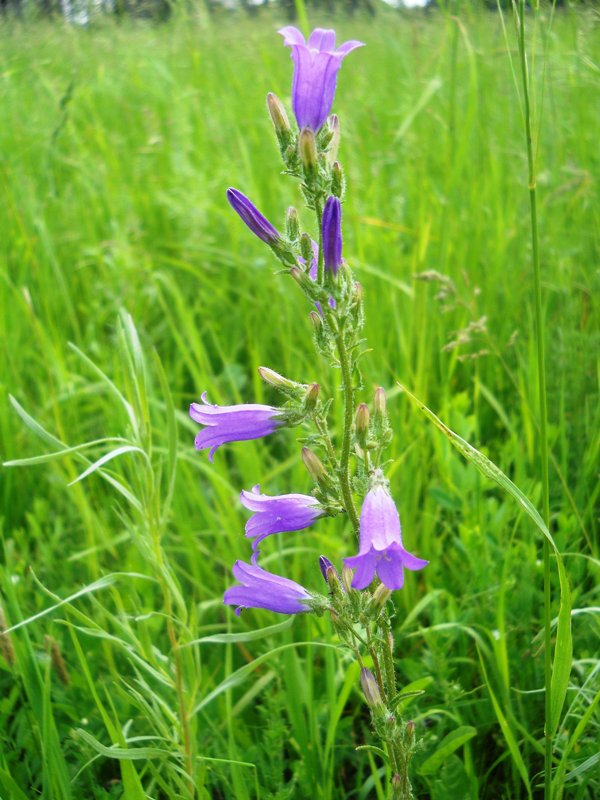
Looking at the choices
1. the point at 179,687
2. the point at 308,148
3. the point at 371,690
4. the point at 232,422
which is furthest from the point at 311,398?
the point at 179,687

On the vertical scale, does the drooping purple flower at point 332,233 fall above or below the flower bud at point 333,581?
above

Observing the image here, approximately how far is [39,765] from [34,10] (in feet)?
12.2

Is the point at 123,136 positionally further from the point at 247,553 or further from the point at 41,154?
the point at 247,553

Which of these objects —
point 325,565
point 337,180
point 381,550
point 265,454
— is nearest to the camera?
point 381,550

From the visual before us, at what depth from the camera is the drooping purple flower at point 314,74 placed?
1.16 metres

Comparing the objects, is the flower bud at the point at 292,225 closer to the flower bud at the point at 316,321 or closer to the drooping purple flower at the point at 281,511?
the flower bud at the point at 316,321

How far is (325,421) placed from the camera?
1.22m

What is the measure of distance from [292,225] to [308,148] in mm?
144

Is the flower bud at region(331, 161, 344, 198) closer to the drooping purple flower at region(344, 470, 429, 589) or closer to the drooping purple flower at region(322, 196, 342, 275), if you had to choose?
the drooping purple flower at region(322, 196, 342, 275)

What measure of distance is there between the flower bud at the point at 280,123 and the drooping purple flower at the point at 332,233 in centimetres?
15

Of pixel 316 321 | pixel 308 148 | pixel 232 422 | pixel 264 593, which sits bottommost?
pixel 264 593

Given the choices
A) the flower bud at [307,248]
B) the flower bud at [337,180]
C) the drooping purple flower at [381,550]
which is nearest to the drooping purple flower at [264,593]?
the drooping purple flower at [381,550]

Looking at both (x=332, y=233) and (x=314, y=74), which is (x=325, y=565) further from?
(x=314, y=74)

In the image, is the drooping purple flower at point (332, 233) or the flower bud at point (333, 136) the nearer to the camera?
the drooping purple flower at point (332, 233)
